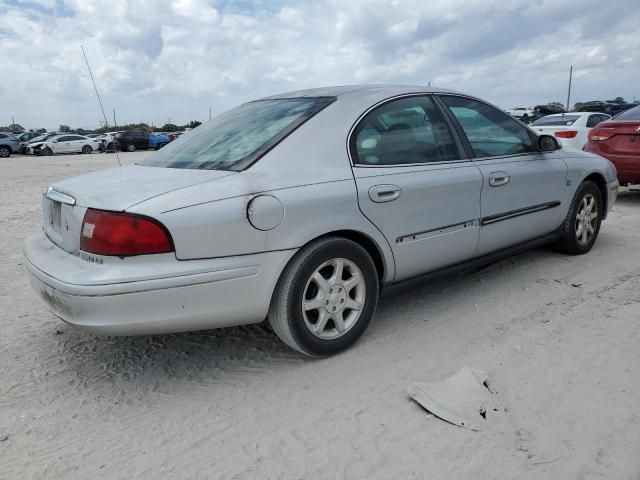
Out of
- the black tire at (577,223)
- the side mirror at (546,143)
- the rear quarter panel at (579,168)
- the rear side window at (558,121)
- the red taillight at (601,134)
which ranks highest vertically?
the rear side window at (558,121)

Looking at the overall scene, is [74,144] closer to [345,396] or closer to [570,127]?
[570,127]

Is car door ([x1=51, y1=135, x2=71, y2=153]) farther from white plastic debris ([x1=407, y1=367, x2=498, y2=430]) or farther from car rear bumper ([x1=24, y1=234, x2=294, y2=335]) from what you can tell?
white plastic debris ([x1=407, y1=367, x2=498, y2=430])

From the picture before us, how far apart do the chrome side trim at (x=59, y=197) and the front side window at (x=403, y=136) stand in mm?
1534

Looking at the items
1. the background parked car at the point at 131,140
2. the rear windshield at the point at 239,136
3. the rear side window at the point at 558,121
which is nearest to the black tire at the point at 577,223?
the rear windshield at the point at 239,136

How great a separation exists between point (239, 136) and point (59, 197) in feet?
3.45

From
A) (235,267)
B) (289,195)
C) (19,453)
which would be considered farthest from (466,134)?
(19,453)

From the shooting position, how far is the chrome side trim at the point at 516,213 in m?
3.80

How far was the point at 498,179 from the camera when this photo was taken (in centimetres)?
384

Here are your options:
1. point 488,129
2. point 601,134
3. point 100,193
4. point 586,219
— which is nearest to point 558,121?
point 601,134

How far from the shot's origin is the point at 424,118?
11.9ft

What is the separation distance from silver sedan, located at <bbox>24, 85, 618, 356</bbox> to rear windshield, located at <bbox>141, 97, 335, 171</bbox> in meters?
0.02

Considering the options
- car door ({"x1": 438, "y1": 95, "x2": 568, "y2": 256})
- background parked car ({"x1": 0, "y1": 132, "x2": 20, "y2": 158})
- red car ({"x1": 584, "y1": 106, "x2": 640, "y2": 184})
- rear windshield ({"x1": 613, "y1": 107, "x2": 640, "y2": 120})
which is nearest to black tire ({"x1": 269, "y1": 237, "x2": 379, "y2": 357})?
car door ({"x1": 438, "y1": 95, "x2": 568, "y2": 256})

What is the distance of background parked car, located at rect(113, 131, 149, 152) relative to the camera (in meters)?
31.9

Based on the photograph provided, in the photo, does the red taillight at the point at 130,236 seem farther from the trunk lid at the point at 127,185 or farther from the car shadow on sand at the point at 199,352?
the car shadow on sand at the point at 199,352
